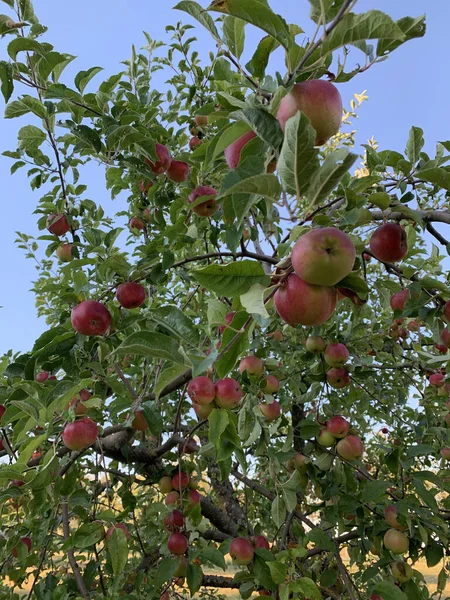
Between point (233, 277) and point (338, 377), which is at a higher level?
point (338, 377)

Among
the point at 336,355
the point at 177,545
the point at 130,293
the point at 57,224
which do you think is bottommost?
the point at 177,545

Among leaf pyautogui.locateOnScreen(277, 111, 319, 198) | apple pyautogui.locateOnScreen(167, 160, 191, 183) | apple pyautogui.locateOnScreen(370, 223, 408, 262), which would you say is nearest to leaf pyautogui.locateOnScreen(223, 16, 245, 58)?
leaf pyautogui.locateOnScreen(277, 111, 319, 198)

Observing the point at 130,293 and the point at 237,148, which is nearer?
the point at 237,148

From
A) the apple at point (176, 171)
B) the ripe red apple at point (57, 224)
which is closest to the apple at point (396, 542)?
the apple at point (176, 171)

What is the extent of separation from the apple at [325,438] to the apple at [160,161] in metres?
1.60

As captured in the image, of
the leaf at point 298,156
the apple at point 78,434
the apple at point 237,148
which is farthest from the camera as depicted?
the apple at point 78,434

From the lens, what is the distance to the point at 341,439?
94.3 inches

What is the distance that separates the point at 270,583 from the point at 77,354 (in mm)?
1262

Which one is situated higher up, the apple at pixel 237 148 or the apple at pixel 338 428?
the apple at pixel 237 148

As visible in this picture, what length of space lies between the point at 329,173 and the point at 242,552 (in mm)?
1928

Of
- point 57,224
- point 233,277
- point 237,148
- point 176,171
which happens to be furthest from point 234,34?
point 57,224

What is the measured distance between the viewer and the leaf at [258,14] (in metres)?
0.89

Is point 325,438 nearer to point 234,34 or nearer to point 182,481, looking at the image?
point 182,481

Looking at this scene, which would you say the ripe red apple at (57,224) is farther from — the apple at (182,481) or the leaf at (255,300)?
the leaf at (255,300)
